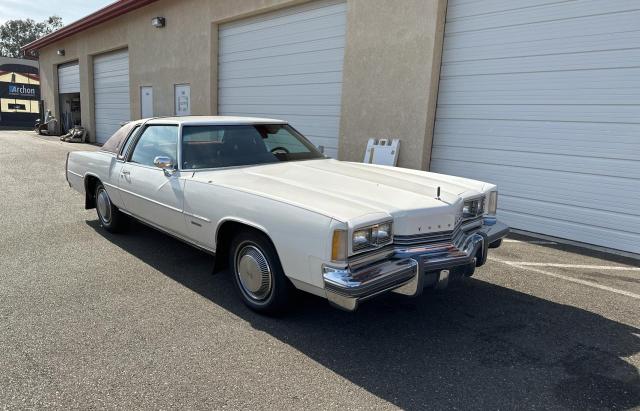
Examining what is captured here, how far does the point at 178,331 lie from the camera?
315 cm

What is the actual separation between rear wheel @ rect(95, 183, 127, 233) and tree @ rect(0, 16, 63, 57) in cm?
9916

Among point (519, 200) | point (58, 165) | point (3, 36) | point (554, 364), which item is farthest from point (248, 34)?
point (3, 36)

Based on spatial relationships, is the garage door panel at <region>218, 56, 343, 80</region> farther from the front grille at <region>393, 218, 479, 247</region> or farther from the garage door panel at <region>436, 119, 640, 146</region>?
the front grille at <region>393, 218, 479, 247</region>

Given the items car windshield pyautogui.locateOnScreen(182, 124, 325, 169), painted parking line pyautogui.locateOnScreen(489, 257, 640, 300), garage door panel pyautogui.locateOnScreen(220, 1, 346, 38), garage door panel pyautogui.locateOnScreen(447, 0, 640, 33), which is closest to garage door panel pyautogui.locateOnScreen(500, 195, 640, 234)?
painted parking line pyautogui.locateOnScreen(489, 257, 640, 300)

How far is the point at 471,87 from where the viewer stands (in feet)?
22.9

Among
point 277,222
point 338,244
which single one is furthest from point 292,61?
point 338,244

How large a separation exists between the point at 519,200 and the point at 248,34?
7668 mm

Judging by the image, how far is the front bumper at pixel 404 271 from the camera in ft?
8.71

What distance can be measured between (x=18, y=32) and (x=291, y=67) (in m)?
100

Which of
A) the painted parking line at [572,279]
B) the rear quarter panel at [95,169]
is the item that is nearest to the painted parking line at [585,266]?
the painted parking line at [572,279]

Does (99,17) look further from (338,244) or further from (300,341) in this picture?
(338,244)

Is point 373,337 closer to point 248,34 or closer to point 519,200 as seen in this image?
point 519,200

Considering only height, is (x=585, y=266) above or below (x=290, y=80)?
below

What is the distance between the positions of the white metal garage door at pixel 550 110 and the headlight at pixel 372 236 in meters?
4.21
